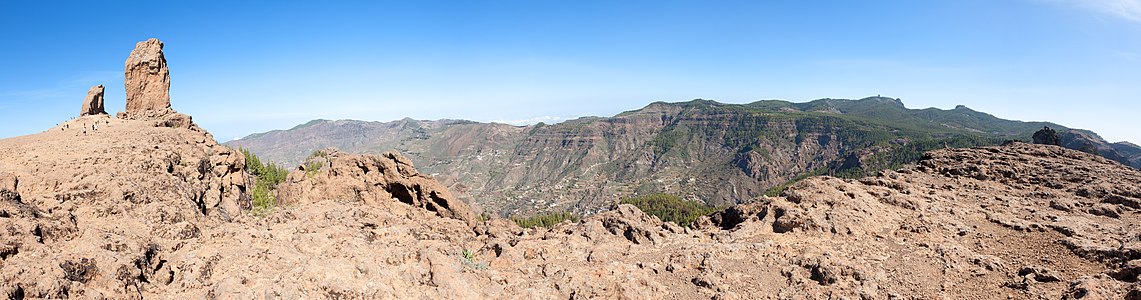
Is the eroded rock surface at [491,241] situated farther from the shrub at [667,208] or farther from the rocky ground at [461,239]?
the shrub at [667,208]

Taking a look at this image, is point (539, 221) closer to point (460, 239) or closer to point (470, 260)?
point (460, 239)

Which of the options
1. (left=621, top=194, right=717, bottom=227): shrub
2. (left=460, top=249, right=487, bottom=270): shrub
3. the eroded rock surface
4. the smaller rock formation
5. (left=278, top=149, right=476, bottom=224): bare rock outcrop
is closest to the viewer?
the eroded rock surface

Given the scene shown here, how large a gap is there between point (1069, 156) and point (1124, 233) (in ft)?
79.7

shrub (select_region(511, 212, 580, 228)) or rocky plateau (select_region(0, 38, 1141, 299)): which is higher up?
rocky plateau (select_region(0, 38, 1141, 299))

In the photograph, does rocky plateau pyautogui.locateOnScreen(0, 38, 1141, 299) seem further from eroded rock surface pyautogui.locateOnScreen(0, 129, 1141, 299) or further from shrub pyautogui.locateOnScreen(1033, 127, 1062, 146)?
shrub pyautogui.locateOnScreen(1033, 127, 1062, 146)

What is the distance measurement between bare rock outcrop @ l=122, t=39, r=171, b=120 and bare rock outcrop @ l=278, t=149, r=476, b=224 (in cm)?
2037

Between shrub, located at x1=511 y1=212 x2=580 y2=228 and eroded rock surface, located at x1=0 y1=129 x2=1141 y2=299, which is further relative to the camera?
shrub, located at x1=511 y1=212 x2=580 y2=228

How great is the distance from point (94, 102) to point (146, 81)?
3718 mm

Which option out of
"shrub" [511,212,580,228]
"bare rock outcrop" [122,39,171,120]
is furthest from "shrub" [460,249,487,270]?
"shrub" [511,212,580,228]

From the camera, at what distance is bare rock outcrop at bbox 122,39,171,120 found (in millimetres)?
38969

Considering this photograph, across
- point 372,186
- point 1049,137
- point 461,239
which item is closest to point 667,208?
point 1049,137

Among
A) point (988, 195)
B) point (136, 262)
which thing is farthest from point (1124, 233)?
point (136, 262)

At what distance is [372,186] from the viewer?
2975 cm

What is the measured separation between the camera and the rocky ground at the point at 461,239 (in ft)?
47.4
